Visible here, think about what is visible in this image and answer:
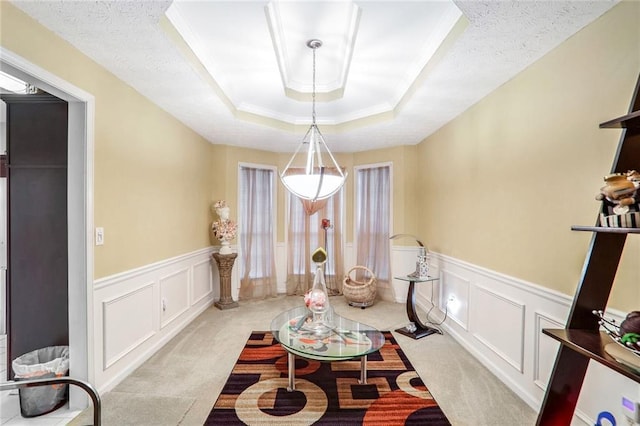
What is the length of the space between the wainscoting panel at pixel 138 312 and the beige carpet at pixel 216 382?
0.12 m

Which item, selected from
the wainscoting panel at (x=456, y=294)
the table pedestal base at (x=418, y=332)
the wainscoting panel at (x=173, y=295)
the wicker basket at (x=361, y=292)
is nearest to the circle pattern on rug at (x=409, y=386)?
the table pedestal base at (x=418, y=332)

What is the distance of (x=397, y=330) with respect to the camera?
3.55 metres

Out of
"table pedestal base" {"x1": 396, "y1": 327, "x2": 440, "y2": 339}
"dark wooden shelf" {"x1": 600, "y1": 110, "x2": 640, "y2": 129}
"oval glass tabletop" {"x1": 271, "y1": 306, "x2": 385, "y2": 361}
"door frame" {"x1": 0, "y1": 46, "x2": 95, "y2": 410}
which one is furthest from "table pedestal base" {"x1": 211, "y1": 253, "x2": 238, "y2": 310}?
"dark wooden shelf" {"x1": 600, "y1": 110, "x2": 640, "y2": 129}

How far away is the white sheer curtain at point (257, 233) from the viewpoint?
15.9ft

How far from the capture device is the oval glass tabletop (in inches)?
86.2

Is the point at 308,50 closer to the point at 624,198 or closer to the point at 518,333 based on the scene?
the point at 624,198

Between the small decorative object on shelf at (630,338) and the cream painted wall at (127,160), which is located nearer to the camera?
the small decorative object on shelf at (630,338)

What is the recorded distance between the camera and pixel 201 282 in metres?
4.21

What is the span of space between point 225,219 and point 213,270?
31.8 inches

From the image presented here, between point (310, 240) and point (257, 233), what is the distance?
874 millimetres

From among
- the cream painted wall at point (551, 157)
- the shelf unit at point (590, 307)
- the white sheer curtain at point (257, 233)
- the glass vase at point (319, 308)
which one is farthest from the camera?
the white sheer curtain at point (257, 233)

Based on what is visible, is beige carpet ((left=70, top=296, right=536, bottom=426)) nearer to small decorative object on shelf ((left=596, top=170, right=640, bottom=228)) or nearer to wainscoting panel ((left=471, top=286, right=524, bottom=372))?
wainscoting panel ((left=471, top=286, right=524, bottom=372))

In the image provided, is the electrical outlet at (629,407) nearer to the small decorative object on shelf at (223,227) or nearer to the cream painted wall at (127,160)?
the cream painted wall at (127,160)

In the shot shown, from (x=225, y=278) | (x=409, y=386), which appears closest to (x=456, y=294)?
(x=409, y=386)
